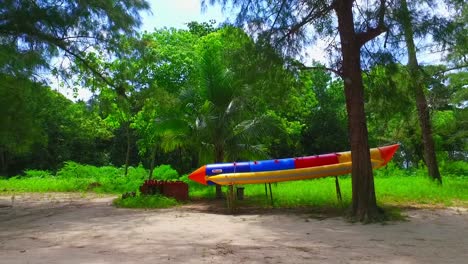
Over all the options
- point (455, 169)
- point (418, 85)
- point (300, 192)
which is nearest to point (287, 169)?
point (300, 192)

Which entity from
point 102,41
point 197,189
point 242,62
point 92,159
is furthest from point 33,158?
point 242,62

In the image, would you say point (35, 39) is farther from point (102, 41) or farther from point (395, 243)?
point (395, 243)

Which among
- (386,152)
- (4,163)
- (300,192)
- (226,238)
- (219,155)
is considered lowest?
(226,238)

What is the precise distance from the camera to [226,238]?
7.51 meters

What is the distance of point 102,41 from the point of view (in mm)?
13414

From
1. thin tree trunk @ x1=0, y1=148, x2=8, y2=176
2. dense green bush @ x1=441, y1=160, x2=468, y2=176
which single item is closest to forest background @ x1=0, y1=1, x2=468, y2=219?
dense green bush @ x1=441, y1=160, x2=468, y2=176

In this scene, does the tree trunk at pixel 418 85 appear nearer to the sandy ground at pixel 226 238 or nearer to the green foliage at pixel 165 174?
the sandy ground at pixel 226 238

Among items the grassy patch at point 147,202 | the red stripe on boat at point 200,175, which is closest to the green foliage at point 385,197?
the red stripe on boat at point 200,175

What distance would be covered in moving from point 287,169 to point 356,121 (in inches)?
118

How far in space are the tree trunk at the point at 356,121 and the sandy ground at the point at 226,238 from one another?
0.66 metres

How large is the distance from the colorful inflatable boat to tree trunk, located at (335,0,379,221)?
6.85 feet

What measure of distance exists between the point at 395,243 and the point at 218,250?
2.77 m

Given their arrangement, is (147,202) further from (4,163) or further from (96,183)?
(4,163)

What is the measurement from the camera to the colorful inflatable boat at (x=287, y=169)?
12.4m
